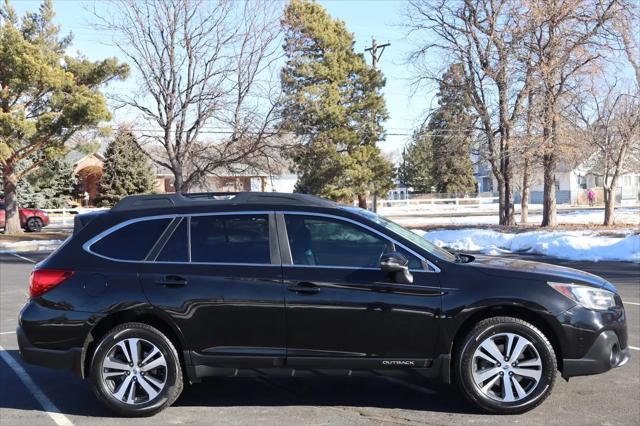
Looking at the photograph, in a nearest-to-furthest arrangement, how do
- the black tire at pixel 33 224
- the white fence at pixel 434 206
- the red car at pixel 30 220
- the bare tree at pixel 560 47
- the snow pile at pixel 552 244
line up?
the snow pile at pixel 552 244
the bare tree at pixel 560 47
the red car at pixel 30 220
the black tire at pixel 33 224
the white fence at pixel 434 206

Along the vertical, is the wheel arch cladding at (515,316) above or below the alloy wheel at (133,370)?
above

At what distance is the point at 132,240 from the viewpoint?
5.18m

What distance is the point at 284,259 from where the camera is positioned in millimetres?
5020

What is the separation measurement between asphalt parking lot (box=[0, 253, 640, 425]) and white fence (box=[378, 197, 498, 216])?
4388cm

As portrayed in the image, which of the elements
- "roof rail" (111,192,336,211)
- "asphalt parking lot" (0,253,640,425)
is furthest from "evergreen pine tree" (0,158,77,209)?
"roof rail" (111,192,336,211)

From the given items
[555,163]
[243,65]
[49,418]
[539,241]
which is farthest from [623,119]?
[49,418]

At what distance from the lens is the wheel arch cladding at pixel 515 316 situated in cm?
488

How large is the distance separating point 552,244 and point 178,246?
14.9 m

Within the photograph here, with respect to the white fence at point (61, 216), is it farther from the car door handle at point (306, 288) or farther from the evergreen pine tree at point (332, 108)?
the car door handle at point (306, 288)

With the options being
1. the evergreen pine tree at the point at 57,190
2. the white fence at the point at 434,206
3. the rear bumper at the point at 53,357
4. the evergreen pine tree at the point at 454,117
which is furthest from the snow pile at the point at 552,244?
the evergreen pine tree at the point at 57,190

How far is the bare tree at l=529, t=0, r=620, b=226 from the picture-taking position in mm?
22375

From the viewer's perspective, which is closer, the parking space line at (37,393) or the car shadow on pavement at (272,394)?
the parking space line at (37,393)

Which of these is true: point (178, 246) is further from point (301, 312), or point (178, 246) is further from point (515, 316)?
point (515, 316)

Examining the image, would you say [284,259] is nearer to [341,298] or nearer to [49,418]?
[341,298]
